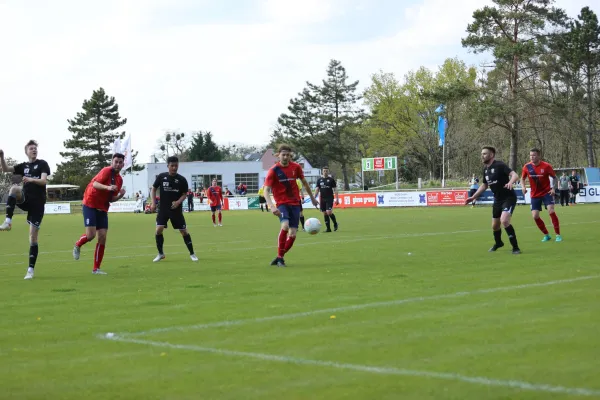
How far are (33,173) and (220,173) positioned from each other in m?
92.6

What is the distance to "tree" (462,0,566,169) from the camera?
55.8 m

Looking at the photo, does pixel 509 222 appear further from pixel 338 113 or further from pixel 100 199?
pixel 338 113

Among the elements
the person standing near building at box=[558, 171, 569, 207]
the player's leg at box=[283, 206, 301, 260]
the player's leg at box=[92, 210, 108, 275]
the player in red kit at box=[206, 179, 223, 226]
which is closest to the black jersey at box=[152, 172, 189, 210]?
the player's leg at box=[92, 210, 108, 275]

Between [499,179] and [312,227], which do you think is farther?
[312,227]

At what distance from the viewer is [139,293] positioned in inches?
432

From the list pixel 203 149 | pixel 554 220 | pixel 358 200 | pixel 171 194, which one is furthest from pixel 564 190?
pixel 203 149

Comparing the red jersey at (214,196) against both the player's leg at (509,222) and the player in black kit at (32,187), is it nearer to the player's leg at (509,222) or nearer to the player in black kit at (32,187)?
the player's leg at (509,222)

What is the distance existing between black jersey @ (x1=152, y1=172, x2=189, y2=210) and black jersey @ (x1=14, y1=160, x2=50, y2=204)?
10.6ft

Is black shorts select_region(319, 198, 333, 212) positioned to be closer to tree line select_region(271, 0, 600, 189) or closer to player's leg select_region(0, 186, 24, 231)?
player's leg select_region(0, 186, 24, 231)

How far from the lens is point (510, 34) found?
5750 cm

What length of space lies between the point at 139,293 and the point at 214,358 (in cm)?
477

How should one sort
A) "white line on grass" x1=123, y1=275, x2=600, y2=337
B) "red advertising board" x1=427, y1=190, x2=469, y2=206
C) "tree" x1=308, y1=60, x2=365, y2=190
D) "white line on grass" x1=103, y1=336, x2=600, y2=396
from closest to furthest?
"white line on grass" x1=103, y1=336, x2=600, y2=396
"white line on grass" x1=123, y1=275, x2=600, y2=337
"red advertising board" x1=427, y1=190, x2=469, y2=206
"tree" x1=308, y1=60, x2=365, y2=190

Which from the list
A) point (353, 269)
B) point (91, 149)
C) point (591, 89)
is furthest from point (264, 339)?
point (91, 149)

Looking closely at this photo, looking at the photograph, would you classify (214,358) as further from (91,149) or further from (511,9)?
(91,149)
